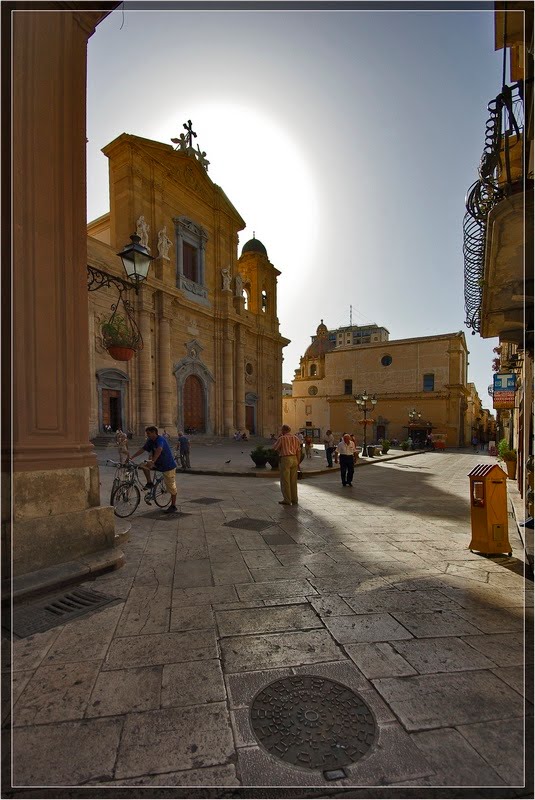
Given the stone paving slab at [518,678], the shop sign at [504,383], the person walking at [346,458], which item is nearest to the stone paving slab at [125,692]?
the stone paving slab at [518,678]

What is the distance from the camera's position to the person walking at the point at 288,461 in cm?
755

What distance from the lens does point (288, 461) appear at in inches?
299

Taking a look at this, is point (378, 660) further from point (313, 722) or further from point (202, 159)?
point (202, 159)

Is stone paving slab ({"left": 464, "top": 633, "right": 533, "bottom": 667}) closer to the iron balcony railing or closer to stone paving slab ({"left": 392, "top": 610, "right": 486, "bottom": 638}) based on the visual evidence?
stone paving slab ({"left": 392, "top": 610, "right": 486, "bottom": 638})

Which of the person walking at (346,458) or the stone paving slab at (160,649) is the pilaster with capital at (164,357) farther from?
the stone paving slab at (160,649)

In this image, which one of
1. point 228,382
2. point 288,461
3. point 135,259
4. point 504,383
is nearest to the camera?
point 135,259

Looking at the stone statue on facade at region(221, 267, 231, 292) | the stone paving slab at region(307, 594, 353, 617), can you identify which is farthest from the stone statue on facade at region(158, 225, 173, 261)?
the stone paving slab at region(307, 594, 353, 617)

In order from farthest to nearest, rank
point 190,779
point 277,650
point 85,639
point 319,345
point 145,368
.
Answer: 1. point 319,345
2. point 145,368
3. point 85,639
4. point 277,650
5. point 190,779

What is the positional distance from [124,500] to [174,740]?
17.1 ft

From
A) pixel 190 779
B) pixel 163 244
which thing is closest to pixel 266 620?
pixel 190 779

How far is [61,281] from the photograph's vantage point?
4.07 m

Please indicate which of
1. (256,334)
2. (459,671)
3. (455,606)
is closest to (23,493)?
(459,671)

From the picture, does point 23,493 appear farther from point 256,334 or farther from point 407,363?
point 407,363

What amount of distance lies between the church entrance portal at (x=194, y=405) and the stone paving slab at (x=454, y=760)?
970 inches
